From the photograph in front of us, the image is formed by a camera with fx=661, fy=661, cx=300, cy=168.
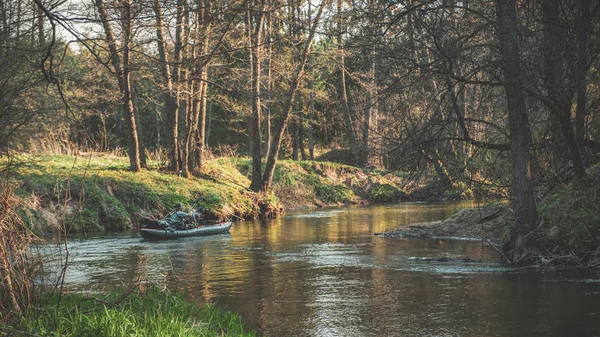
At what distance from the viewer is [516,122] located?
1241 cm

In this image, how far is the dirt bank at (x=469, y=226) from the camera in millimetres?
17656

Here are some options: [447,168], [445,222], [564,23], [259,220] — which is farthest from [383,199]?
[564,23]

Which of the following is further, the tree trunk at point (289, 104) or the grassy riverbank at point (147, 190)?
the tree trunk at point (289, 104)

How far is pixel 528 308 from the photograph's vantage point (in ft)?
31.2

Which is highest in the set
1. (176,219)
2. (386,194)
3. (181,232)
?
(386,194)

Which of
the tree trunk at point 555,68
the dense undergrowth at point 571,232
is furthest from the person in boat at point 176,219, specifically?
the tree trunk at point 555,68

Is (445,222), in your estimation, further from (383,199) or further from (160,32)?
(383,199)

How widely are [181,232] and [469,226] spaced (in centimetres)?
872

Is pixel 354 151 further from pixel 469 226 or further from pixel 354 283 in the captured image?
pixel 354 283

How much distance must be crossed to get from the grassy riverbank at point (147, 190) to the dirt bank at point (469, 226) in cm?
345

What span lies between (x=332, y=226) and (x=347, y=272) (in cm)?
993

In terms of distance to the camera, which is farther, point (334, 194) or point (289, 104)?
point (334, 194)

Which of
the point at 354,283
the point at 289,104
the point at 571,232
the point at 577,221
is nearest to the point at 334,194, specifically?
the point at 289,104

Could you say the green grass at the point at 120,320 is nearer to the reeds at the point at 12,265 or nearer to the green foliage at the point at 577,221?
the reeds at the point at 12,265
